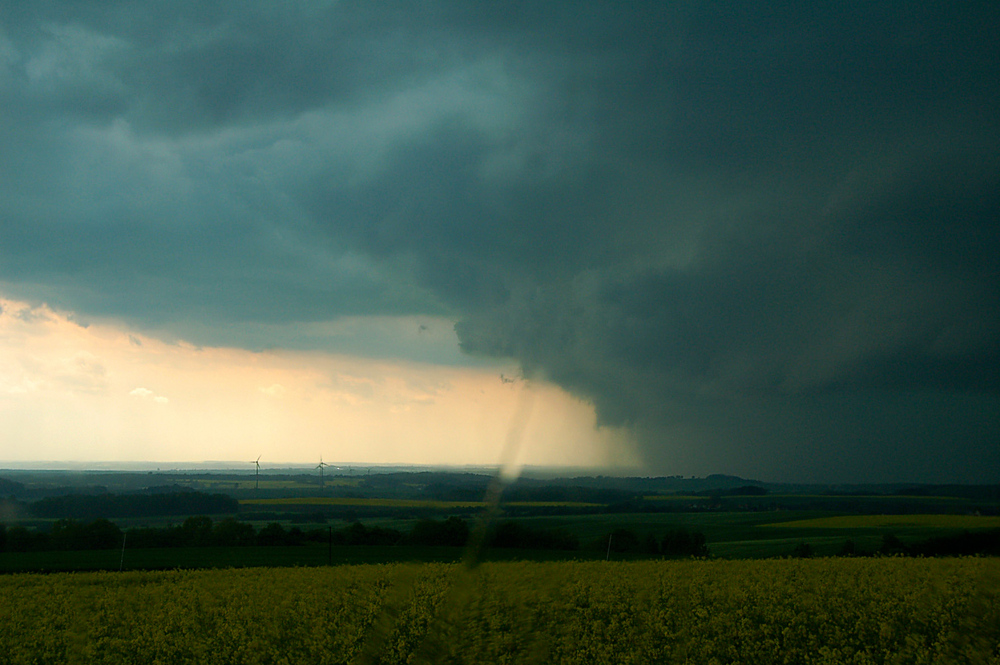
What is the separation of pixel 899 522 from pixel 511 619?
66191mm

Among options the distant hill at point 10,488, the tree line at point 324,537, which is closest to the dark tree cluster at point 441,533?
the tree line at point 324,537

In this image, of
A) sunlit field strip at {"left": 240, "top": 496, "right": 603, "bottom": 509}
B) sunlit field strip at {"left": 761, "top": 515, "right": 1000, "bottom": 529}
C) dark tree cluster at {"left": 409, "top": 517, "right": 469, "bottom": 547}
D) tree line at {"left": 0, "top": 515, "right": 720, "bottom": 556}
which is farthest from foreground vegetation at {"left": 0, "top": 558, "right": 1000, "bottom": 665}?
sunlit field strip at {"left": 240, "top": 496, "right": 603, "bottom": 509}

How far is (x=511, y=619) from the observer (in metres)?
18.7

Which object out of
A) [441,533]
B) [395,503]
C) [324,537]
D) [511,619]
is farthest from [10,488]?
[511,619]

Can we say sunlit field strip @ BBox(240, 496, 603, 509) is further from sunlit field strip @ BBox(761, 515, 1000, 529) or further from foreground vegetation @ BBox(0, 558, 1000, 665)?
foreground vegetation @ BBox(0, 558, 1000, 665)

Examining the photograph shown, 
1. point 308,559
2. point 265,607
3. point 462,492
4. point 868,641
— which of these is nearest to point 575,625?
point 868,641

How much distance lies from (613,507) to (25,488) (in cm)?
13528

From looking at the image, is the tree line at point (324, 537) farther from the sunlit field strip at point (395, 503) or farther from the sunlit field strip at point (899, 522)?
the sunlit field strip at point (395, 503)

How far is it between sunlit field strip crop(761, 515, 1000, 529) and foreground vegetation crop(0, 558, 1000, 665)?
42766 mm

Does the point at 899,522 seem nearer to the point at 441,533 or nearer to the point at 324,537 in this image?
the point at 441,533

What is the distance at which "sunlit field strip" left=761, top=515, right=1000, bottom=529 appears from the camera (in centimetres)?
6051

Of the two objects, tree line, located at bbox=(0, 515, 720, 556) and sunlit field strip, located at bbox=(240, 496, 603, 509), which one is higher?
tree line, located at bbox=(0, 515, 720, 556)

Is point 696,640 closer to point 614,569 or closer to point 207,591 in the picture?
point 614,569

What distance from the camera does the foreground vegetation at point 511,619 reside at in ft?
54.9
